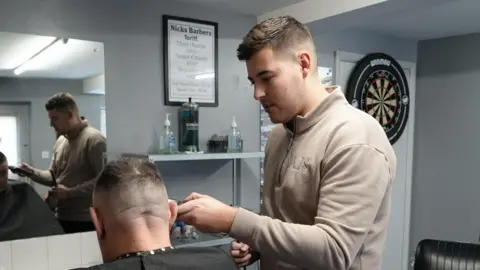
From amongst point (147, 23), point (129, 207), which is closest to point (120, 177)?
point (129, 207)

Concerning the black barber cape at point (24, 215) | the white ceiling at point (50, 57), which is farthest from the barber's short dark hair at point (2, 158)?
the white ceiling at point (50, 57)

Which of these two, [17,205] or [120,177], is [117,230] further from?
[17,205]

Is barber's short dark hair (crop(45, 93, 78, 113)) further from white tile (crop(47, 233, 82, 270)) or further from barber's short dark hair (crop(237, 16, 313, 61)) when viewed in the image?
barber's short dark hair (crop(237, 16, 313, 61))

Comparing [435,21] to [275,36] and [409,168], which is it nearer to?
[409,168]

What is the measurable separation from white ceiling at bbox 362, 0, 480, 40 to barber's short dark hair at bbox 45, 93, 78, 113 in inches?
82.5

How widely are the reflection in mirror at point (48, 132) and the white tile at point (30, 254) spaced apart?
4 centimetres

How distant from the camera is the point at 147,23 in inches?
88.9

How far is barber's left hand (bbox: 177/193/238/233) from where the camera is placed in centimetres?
97

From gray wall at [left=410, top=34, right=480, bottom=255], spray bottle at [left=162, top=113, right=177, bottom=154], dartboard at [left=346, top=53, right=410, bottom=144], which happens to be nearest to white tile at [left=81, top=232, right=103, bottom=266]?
spray bottle at [left=162, top=113, right=177, bottom=154]

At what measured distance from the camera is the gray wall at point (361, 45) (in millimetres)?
3107

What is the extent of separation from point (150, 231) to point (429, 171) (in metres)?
3.34

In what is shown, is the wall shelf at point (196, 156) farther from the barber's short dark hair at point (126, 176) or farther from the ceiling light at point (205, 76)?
the barber's short dark hair at point (126, 176)

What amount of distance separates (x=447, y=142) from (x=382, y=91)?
0.77m

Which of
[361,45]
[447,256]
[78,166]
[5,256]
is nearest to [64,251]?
[5,256]
